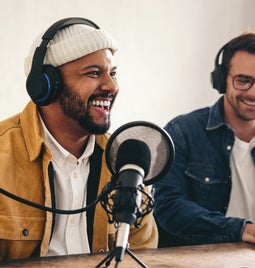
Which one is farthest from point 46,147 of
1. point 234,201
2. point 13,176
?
point 234,201

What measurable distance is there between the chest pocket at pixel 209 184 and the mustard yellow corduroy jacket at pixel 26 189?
49 cm

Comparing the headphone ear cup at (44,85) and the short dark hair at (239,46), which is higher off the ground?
the short dark hair at (239,46)

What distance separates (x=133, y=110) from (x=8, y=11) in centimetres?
74

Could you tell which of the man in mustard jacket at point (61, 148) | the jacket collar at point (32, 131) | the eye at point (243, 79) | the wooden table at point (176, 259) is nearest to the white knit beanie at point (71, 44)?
the man in mustard jacket at point (61, 148)

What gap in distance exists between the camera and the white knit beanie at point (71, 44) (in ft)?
4.52

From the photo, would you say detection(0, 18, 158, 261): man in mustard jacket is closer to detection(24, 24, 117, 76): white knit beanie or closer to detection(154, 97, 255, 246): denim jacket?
detection(24, 24, 117, 76): white knit beanie

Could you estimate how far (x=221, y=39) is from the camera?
273 centimetres

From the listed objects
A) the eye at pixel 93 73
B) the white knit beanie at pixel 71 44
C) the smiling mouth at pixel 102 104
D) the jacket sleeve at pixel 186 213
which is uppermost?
the white knit beanie at pixel 71 44

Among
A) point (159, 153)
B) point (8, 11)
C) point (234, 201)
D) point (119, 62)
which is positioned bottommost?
point (234, 201)

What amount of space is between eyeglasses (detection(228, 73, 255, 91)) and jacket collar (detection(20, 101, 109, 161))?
0.80 metres

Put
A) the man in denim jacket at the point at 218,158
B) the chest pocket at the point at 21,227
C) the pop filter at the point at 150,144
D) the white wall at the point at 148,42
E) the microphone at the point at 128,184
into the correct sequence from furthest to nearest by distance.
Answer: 1. the white wall at the point at 148,42
2. the man in denim jacket at the point at 218,158
3. the chest pocket at the point at 21,227
4. the pop filter at the point at 150,144
5. the microphone at the point at 128,184

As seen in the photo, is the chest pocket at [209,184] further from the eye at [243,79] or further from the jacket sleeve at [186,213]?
the eye at [243,79]

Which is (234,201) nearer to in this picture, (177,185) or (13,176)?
(177,185)

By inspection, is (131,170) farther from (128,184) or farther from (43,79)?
(43,79)
